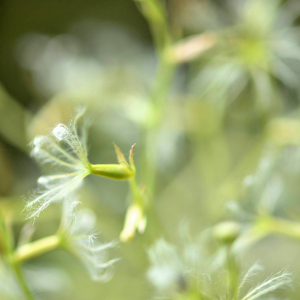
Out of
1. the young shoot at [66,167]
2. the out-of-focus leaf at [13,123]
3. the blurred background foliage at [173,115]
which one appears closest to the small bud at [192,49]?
the blurred background foliage at [173,115]

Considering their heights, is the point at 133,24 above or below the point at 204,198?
above

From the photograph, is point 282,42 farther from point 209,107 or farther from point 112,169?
point 112,169

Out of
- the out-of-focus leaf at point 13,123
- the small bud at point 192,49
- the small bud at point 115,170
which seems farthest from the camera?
the out-of-focus leaf at point 13,123

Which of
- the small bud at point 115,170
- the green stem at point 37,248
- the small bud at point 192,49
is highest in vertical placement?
the small bud at point 192,49

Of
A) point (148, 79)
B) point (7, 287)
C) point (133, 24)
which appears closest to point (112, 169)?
point (7, 287)

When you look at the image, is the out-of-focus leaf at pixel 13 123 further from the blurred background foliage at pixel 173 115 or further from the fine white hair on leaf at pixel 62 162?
the fine white hair on leaf at pixel 62 162

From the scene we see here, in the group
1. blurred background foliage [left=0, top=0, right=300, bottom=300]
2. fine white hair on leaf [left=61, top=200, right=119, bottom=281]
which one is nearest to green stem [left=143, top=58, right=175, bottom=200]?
blurred background foliage [left=0, top=0, right=300, bottom=300]

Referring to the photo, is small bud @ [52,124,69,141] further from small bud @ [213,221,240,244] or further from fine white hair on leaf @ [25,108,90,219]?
small bud @ [213,221,240,244]
